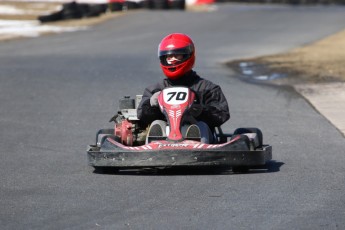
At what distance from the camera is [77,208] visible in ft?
24.4

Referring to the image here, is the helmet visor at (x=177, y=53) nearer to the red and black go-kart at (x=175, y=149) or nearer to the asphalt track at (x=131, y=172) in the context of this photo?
the red and black go-kart at (x=175, y=149)

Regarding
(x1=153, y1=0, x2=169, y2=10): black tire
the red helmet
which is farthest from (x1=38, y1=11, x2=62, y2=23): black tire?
the red helmet

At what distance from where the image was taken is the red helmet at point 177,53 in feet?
32.0

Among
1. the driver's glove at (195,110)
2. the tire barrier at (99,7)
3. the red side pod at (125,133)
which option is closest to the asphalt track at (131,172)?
the red side pod at (125,133)

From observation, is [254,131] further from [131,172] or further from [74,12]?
[74,12]

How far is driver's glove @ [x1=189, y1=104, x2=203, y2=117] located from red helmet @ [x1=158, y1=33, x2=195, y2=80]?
48cm

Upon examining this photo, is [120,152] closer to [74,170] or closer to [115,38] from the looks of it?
[74,170]

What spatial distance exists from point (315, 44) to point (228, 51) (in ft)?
8.35

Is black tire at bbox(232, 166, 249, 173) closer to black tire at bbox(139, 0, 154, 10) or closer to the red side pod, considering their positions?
the red side pod

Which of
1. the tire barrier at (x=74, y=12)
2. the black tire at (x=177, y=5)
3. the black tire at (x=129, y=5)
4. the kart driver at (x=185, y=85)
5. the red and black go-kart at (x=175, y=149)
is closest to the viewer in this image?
the red and black go-kart at (x=175, y=149)

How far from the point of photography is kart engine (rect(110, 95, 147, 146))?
9711 millimetres

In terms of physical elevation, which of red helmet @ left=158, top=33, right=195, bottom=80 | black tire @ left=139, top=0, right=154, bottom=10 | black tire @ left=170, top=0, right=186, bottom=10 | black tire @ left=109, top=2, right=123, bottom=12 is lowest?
black tire @ left=170, top=0, right=186, bottom=10

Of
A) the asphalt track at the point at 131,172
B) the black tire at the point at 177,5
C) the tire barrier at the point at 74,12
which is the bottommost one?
→ the black tire at the point at 177,5

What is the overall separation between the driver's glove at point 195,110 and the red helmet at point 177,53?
480 mm
